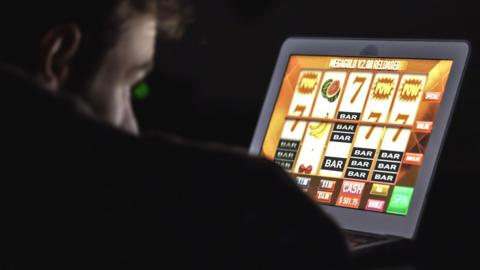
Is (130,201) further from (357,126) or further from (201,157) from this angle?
(357,126)

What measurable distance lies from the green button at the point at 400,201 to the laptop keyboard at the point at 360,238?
0.15 feet

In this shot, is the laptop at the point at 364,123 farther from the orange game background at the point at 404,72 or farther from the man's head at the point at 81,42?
the man's head at the point at 81,42

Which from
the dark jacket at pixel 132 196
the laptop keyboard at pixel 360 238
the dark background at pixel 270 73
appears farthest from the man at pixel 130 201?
the dark background at pixel 270 73

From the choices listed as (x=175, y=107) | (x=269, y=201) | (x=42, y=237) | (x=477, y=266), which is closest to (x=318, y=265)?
(x=269, y=201)

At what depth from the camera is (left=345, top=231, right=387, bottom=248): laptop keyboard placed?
1329mm

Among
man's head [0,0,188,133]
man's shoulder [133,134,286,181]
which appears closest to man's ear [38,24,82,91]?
Result: man's head [0,0,188,133]

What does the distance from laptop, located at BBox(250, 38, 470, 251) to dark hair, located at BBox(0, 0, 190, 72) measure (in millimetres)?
679

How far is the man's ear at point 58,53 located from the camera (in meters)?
0.75

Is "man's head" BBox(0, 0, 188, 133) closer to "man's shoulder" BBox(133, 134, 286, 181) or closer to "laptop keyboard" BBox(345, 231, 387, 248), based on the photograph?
"man's shoulder" BBox(133, 134, 286, 181)

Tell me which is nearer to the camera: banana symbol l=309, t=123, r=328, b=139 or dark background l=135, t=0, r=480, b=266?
banana symbol l=309, t=123, r=328, b=139

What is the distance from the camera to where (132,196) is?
2.20 ft

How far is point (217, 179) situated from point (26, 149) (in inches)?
5.3

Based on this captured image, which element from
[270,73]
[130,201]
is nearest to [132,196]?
[130,201]

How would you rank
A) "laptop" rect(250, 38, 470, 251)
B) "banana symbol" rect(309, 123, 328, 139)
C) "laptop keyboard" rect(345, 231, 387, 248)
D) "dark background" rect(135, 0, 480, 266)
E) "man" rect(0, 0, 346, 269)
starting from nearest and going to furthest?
"man" rect(0, 0, 346, 269), "laptop keyboard" rect(345, 231, 387, 248), "laptop" rect(250, 38, 470, 251), "banana symbol" rect(309, 123, 328, 139), "dark background" rect(135, 0, 480, 266)
